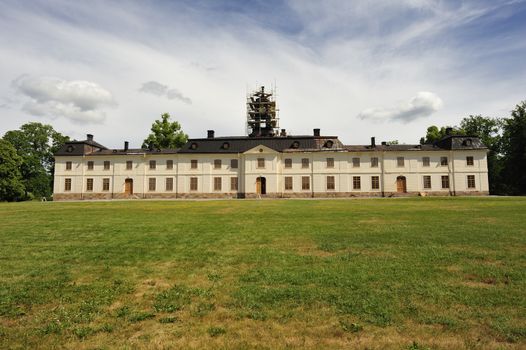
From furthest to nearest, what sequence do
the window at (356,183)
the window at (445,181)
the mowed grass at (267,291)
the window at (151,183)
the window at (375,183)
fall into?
the window at (151,183) → the window at (356,183) → the window at (375,183) → the window at (445,181) → the mowed grass at (267,291)

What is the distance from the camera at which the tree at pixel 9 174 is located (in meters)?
38.2

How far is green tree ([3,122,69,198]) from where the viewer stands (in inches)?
1745

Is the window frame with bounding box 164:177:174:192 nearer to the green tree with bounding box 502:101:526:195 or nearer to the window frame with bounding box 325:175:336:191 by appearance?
the window frame with bounding box 325:175:336:191

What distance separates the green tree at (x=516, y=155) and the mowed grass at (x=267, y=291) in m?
37.6

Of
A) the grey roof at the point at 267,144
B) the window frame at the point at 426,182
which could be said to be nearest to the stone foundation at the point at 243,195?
the window frame at the point at 426,182

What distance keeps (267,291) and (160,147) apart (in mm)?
42680

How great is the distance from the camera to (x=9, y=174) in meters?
39.0

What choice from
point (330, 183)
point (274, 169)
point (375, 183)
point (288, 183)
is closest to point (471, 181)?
point (375, 183)

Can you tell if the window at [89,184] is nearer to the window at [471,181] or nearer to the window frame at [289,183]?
the window frame at [289,183]

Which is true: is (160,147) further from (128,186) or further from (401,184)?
(401,184)

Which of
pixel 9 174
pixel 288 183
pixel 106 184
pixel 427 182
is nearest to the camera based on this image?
pixel 427 182

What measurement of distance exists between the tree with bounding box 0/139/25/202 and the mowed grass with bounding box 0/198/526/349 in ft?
125

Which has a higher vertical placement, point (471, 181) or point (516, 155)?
point (516, 155)

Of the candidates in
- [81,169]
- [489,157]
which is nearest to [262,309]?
[81,169]
